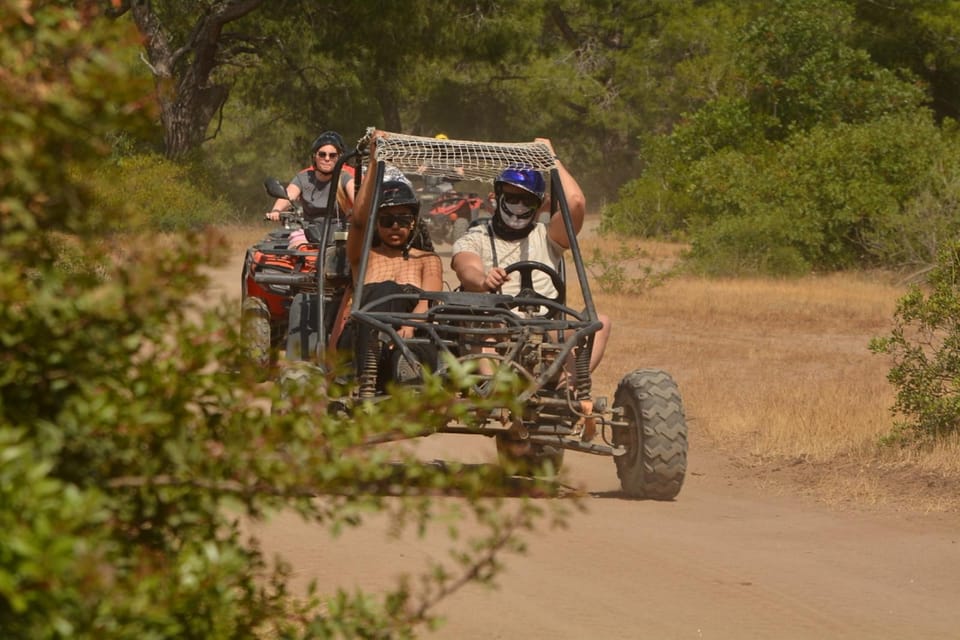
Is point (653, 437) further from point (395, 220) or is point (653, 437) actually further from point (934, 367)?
point (934, 367)

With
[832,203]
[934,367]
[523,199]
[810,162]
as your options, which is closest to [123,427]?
[523,199]

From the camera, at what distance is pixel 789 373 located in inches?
530

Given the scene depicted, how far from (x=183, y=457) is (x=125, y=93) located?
59 centimetres

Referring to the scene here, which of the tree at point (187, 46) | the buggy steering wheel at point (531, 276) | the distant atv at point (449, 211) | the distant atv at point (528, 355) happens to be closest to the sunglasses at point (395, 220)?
the distant atv at point (528, 355)

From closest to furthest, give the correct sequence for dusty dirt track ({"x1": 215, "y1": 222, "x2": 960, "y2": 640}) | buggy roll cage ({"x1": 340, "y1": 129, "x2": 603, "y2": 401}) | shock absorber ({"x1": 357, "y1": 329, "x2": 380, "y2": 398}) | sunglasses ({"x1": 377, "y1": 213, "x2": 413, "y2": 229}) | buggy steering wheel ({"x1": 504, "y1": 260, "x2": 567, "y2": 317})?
dusty dirt track ({"x1": 215, "y1": 222, "x2": 960, "y2": 640})
buggy roll cage ({"x1": 340, "y1": 129, "x2": 603, "y2": 401})
shock absorber ({"x1": 357, "y1": 329, "x2": 380, "y2": 398})
buggy steering wheel ({"x1": 504, "y1": 260, "x2": 567, "y2": 317})
sunglasses ({"x1": 377, "y1": 213, "x2": 413, "y2": 229})

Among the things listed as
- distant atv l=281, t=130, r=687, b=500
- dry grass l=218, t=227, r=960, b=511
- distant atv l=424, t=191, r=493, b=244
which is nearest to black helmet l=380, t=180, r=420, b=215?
distant atv l=281, t=130, r=687, b=500

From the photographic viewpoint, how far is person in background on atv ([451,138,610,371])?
8.51 metres

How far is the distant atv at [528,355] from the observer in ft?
24.8

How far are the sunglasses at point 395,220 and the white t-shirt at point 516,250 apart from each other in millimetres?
278

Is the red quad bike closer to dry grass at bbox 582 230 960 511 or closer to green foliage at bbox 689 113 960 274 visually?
dry grass at bbox 582 230 960 511

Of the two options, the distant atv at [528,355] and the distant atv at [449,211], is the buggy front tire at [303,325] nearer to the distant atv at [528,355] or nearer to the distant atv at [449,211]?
the distant atv at [528,355]

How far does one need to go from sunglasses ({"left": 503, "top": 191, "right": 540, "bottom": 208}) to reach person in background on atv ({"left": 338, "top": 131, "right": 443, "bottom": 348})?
49cm

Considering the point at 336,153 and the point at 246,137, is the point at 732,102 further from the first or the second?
the point at 246,137

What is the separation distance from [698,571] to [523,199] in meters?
2.82
